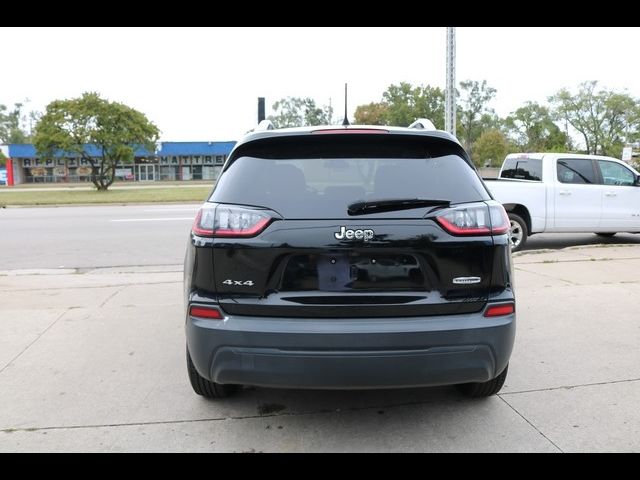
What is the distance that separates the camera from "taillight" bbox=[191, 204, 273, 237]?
2734 mm

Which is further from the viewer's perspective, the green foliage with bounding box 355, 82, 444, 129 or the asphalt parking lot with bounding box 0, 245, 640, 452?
the green foliage with bounding box 355, 82, 444, 129

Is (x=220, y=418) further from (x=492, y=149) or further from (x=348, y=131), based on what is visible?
(x=492, y=149)

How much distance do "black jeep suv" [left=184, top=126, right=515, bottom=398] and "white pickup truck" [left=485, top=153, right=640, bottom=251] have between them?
727cm

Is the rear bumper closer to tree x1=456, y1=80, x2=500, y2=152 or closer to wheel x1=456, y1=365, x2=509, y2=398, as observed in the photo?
wheel x1=456, y1=365, x2=509, y2=398

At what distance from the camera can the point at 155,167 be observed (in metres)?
63.7

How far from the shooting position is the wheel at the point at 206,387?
3367 millimetres

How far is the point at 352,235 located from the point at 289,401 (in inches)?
56.1

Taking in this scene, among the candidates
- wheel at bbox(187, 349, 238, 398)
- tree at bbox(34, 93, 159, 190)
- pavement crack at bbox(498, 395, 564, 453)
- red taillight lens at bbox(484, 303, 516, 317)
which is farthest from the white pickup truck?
tree at bbox(34, 93, 159, 190)

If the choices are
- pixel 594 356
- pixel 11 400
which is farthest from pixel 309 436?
pixel 594 356

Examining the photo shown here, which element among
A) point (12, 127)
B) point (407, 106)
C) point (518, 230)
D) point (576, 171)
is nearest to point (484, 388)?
point (518, 230)

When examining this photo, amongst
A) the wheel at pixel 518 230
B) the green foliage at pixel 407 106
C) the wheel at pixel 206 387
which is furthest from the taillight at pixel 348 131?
the green foliage at pixel 407 106

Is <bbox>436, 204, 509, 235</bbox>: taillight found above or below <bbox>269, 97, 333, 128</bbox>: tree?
below

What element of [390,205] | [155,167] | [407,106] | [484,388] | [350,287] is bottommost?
[484,388]

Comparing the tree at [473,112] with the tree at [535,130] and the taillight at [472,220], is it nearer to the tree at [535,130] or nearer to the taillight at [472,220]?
the tree at [535,130]
